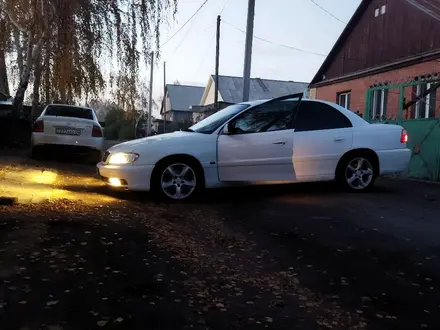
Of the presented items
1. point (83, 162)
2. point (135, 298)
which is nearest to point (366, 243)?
point (135, 298)

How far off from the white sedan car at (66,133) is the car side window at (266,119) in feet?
18.6

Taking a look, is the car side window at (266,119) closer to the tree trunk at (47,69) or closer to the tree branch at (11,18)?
the tree branch at (11,18)

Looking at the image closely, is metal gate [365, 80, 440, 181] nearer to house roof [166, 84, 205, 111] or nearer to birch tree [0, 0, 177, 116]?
birch tree [0, 0, 177, 116]

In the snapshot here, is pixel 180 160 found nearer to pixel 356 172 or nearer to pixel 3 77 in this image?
pixel 356 172

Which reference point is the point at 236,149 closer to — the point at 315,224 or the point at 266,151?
the point at 266,151

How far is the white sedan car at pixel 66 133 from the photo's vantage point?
462 inches

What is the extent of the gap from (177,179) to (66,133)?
571 cm

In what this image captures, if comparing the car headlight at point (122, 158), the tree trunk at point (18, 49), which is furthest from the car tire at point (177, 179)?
the tree trunk at point (18, 49)

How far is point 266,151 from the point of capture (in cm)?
745

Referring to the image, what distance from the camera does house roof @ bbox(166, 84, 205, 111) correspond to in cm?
6400

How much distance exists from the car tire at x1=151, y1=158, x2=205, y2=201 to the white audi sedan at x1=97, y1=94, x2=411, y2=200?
15 millimetres

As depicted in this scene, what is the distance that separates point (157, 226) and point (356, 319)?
2836 millimetres

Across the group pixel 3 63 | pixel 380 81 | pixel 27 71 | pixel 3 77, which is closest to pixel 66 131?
pixel 27 71

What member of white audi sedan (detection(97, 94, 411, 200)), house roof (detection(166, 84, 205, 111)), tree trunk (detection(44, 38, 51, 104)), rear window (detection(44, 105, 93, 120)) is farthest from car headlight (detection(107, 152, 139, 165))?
house roof (detection(166, 84, 205, 111))
